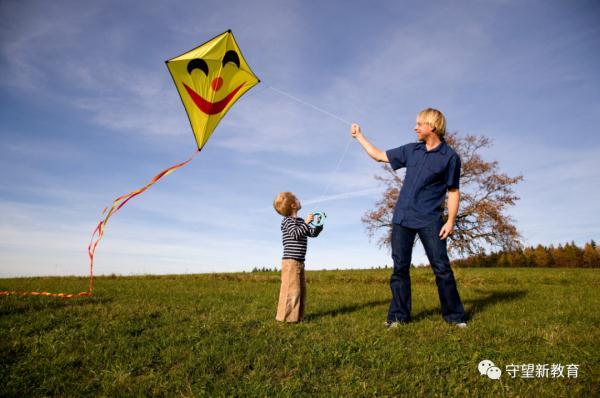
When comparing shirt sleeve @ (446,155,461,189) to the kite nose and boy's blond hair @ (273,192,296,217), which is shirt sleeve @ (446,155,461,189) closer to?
boy's blond hair @ (273,192,296,217)

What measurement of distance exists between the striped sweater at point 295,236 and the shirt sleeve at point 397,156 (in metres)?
1.70

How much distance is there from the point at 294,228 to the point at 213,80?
338 cm

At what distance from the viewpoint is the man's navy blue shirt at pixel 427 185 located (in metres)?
5.99

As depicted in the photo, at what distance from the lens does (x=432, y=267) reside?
6.12 metres

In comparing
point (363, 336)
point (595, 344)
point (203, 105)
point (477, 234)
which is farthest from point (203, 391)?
point (477, 234)

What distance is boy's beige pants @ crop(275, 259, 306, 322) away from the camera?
6.47 meters

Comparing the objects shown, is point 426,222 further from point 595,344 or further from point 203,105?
point 203,105

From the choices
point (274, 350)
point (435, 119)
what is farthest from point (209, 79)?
point (274, 350)

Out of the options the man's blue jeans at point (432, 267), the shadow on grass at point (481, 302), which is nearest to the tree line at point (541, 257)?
the shadow on grass at point (481, 302)

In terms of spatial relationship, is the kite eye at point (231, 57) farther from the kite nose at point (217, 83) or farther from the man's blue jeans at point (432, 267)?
the man's blue jeans at point (432, 267)

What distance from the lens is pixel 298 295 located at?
6.56m

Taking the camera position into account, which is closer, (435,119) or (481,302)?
(435,119)

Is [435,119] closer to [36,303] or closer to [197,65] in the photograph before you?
[197,65]

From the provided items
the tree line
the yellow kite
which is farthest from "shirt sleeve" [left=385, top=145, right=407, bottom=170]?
the tree line
